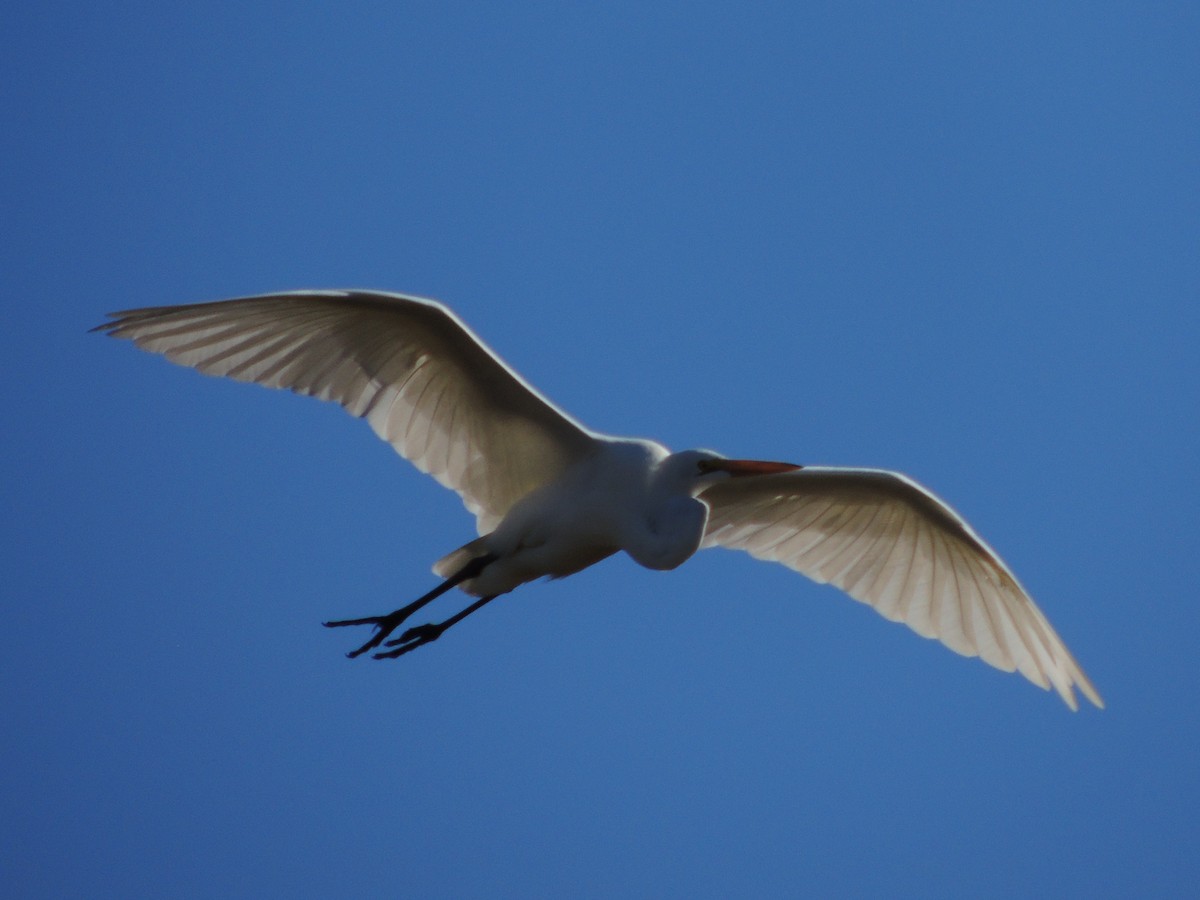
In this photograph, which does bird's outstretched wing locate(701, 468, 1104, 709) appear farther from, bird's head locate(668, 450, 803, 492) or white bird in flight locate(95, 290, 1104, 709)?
bird's head locate(668, 450, 803, 492)

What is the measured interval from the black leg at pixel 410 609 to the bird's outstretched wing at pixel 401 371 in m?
0.43

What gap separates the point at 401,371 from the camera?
6.93 meters

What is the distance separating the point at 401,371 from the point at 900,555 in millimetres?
2958

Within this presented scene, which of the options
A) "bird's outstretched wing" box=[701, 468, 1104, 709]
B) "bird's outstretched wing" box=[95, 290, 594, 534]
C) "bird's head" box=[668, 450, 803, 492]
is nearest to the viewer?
"bird's outstretched wing" box=[95, 290, 594, 534]

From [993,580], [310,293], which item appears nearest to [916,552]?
[993,580]

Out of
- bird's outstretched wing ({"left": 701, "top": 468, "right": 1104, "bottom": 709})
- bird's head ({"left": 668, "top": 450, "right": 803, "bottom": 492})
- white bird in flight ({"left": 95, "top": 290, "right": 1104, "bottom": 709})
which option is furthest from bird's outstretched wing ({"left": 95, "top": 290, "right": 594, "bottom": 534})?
bird's outstretched wing ({"left": 701, "top": 468, "right": 1104, "bottom": 709})

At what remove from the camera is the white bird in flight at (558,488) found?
6.57 meters

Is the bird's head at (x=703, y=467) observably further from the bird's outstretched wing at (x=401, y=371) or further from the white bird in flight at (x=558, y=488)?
the bird's outstretched wing at (x=401, y=371)

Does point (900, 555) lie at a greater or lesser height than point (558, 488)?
greater

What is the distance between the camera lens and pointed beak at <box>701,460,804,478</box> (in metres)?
6.71

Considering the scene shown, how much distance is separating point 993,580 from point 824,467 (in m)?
1.25

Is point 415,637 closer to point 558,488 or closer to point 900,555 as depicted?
point 558,488

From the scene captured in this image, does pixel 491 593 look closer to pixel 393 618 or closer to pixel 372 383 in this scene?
pixel 393 618

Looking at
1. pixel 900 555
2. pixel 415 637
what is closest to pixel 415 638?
pixel 415 637
